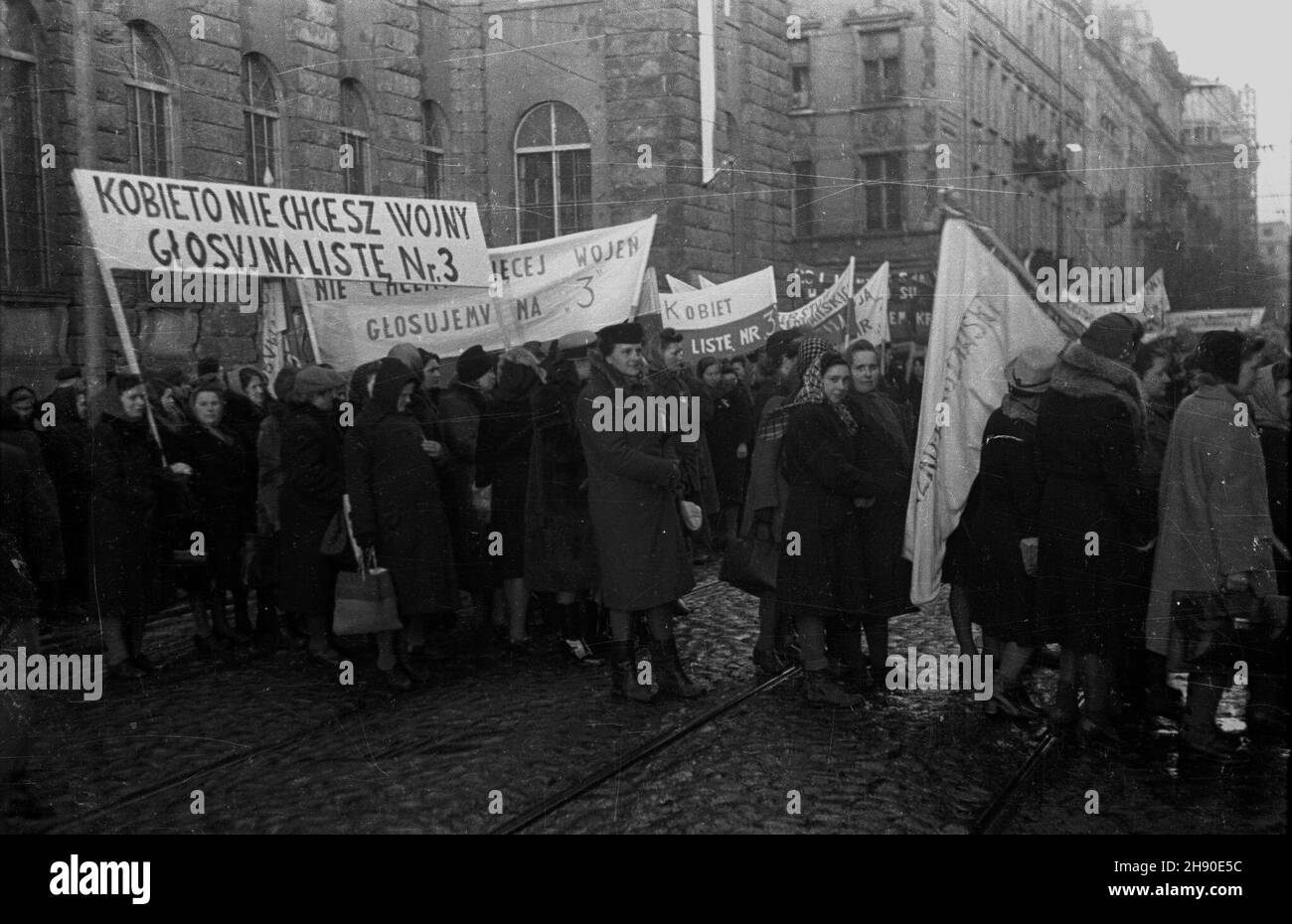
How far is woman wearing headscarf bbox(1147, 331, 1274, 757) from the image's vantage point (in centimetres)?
586

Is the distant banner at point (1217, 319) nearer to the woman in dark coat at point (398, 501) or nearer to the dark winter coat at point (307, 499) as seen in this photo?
the woman in dark coat at point (398, 501)

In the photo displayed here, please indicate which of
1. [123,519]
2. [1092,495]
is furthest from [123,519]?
[1092,495]

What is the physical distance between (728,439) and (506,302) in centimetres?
372

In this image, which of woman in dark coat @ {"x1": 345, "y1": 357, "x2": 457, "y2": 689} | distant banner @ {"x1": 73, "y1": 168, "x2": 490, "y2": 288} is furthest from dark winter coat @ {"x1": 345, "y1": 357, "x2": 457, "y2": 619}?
distant banner @ {"x1": 73, "y1": 168, "x2": 490, "y2": 288}

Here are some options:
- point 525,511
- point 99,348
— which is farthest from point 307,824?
point 525,511

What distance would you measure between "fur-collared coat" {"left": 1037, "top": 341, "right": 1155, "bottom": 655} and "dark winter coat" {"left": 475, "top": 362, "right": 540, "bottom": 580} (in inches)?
120

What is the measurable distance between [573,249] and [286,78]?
1.42m

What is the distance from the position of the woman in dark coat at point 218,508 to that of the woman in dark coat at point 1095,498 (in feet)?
15.4

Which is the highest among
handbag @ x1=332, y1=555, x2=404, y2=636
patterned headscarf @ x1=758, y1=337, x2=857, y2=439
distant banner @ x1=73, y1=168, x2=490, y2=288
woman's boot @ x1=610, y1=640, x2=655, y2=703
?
distant banner @ x1=73, y1=168, x2=490, y2=288

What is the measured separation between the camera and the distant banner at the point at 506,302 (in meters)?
6.71

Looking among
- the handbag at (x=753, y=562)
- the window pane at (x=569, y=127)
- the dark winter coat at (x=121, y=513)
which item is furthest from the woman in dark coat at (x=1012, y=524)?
the dark winter coat at (x=121, y=513)

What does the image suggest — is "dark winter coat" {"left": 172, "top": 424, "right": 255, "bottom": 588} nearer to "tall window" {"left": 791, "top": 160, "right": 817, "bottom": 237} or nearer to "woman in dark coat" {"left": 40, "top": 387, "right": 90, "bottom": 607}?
"woman in dark coat" {"left": 40, "top": 387, "right": 90, "bottom": 607}

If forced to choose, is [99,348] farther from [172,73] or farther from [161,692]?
[161,692]

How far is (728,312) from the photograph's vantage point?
24.0ft
